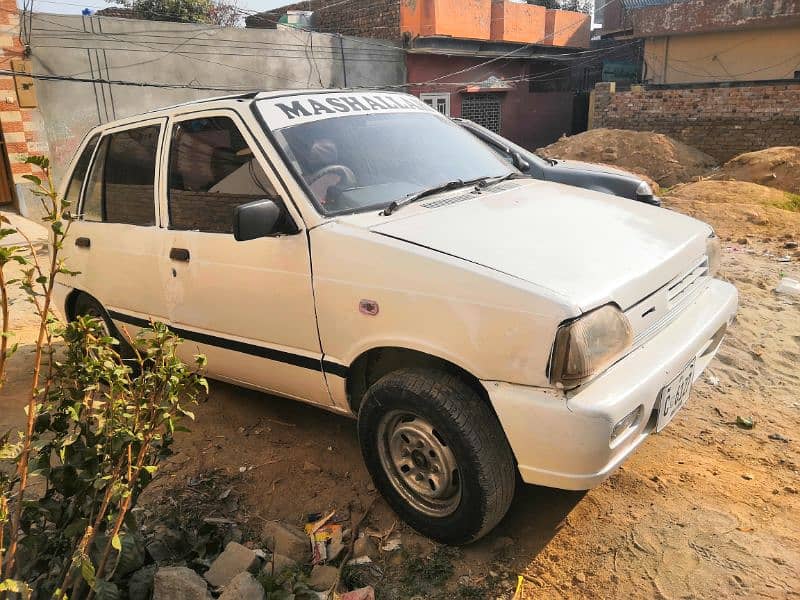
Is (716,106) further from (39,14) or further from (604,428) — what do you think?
(604,428)

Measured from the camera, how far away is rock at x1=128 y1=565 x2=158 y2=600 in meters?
2.08

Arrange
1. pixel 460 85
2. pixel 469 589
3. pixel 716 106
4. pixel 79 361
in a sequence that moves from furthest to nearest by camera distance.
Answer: pixel 460 85 → pixel 716 106 → pixel 469 589 → pixel 79 361

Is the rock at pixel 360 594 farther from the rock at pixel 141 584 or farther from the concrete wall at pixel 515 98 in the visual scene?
the concrete wall at pixel 515 98

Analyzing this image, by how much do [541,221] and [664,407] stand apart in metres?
0.92

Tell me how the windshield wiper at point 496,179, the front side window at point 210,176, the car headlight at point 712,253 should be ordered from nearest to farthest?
the front side window at point 210,176, the car headlight at point 712,253, the windshield wiper at point 496,179

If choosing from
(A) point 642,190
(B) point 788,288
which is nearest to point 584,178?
(A) point 642,190

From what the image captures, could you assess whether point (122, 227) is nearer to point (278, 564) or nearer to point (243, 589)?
point (278, 564)

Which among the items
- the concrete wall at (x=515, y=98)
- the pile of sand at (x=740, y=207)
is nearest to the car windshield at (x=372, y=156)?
the pile of sand at (x=740, y=207)

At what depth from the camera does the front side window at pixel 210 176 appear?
297 centimetres

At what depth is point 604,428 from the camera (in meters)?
2.04

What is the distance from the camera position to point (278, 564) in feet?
7.77

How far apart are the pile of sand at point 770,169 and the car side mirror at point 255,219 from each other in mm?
10846

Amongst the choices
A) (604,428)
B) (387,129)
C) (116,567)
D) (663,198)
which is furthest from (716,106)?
(116,567)

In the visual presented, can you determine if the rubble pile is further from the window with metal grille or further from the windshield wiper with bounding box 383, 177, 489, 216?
the window with metal grille
